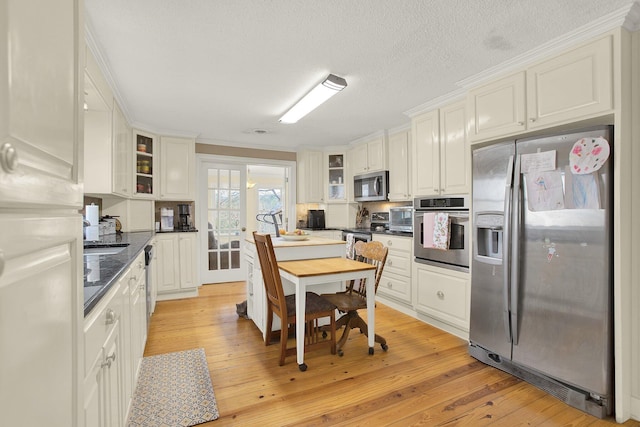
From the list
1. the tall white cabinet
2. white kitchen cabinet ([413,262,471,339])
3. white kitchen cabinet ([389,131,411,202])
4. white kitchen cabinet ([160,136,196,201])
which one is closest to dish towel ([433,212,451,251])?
white kitchen cabinet ([413,262,471,339])

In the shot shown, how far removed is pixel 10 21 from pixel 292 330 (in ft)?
9.82

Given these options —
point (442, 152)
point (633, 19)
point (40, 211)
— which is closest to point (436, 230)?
point (442, 152)

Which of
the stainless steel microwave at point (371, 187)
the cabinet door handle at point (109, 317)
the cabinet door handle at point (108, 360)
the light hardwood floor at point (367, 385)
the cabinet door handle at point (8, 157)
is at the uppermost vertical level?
the stainless steel microwave at point (371, 187)

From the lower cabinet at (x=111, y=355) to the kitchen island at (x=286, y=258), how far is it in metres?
1.16

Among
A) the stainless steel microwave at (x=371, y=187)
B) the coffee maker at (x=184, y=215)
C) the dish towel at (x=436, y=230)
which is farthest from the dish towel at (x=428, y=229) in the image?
the coffee maker at (x=184, y=215)

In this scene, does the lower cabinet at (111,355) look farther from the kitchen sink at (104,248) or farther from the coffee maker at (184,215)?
the coffee maker at (184,215)

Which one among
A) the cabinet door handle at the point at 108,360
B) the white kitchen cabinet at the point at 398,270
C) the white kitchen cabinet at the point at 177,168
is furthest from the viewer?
the white kitchen cabinet at the point at 177,168

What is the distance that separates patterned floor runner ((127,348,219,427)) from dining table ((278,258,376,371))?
0.72 metres

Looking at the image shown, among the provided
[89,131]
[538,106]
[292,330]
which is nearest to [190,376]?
[292,330]

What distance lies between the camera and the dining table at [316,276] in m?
2.31

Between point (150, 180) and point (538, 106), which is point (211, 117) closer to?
point (150, 180)

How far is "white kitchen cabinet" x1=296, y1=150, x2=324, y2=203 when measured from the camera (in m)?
5.49

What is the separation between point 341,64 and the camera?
8.18ft

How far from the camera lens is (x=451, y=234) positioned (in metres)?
3.04
